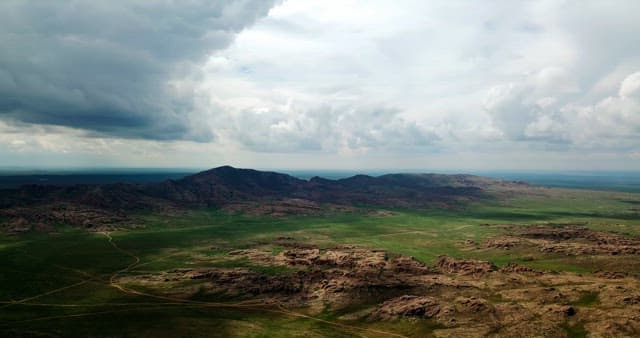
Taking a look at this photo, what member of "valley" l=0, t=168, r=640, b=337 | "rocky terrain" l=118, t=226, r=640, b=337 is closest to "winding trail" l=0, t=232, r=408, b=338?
"valley" l=0, t=168, r=640, b=337

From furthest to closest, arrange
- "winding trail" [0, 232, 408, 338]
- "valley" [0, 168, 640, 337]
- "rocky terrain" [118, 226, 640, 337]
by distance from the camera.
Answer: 1. "winding trail" [0, 232, 408, 338]
2. "rocky terrain" [118, 226, 640, 337]
3. "valley" [0, 168, 640, 337]

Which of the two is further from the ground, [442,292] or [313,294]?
[442,292]

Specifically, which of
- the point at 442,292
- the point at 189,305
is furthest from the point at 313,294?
the point at 442,292

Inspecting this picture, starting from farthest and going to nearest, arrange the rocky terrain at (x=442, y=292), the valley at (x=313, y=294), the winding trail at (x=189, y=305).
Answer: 1. the winding trail at (x=189, y=305)
2. the rocky terrain at (x=442, y=292)
3. the valley at (x=313, y=294)

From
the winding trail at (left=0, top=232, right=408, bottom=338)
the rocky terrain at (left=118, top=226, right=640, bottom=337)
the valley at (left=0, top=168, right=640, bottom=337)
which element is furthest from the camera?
the winding trail at (left=0, top=232, right=408, bottom=338)

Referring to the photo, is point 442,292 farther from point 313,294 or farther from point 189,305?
point 189,305

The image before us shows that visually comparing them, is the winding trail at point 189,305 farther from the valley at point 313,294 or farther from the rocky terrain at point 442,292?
the rocky terrain at point 442,292

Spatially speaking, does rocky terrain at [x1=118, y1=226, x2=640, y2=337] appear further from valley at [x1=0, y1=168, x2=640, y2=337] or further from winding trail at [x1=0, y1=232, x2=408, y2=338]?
winding trail at [x1=0, y1=232, x2=408, y2=338]

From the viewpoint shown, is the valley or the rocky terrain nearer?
the valley

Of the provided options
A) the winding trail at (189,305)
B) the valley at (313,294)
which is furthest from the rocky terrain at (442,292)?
the winding trail at (189,305)

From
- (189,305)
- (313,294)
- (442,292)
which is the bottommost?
(189,305)

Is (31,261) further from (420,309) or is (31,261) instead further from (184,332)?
(420,309)

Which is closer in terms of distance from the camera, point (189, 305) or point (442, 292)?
point (189, 305)
